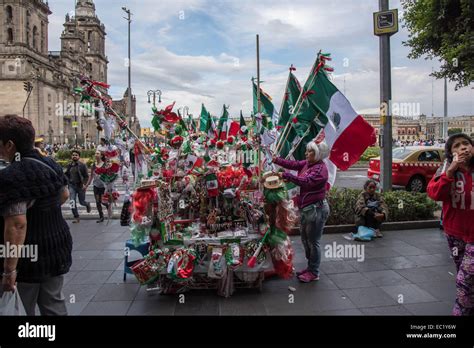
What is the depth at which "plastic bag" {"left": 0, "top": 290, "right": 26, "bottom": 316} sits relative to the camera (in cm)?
274

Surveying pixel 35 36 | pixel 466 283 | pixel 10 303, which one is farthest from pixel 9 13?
pixel 466 283

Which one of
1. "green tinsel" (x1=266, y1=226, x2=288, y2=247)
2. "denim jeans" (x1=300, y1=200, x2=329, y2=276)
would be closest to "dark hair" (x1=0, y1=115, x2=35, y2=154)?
"green tinsel" (x1=266, y1=226, x2=288, y2=247)

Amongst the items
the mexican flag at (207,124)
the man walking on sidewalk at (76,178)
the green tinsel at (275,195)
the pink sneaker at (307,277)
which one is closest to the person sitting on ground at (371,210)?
the pink sneaker at (307,277)

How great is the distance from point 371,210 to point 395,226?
1163 mm

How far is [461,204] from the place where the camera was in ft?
10.8

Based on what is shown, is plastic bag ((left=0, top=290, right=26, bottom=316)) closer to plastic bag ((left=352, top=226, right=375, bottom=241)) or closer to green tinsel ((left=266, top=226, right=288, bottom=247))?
green tinsel ((left=266, top=226, right=288, bottom=247))

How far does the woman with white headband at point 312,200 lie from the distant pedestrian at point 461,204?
1646 mm

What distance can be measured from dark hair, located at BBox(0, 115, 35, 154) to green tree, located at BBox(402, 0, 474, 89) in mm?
11039

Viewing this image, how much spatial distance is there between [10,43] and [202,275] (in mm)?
69907

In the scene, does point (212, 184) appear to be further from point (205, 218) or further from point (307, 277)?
point (307, 277)

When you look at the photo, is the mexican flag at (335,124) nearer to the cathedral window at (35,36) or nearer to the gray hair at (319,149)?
the gray hair at (319,149)
